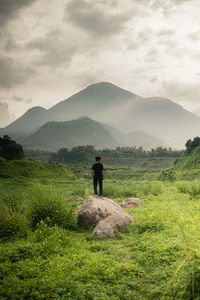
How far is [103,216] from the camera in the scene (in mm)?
10289

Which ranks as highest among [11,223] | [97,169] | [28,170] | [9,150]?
[9,150]

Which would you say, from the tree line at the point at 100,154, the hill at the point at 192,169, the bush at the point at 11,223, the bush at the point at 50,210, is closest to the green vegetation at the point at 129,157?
the tree line at the point at 100,154

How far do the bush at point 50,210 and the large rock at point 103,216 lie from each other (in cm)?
60

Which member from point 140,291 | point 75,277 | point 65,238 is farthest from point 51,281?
point 65,238

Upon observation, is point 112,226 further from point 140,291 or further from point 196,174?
point 196,174

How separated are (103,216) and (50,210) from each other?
7.76 ft

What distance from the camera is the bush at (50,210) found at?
9.64m

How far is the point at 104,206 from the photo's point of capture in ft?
34.9

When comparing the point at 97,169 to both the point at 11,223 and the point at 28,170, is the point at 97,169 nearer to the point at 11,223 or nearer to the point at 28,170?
the point at 11,223

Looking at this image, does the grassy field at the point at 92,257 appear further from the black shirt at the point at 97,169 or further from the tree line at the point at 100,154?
the tree line at the point at 100,154

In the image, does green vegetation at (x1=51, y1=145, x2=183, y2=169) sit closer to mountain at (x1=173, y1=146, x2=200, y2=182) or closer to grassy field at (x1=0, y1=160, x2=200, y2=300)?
mountain at (x1=173, y1=146, x2=200, y2=182)

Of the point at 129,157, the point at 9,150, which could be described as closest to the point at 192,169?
the point at 9,150

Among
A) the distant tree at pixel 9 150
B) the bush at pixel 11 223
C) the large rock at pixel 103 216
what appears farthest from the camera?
the distant tree at pixel 9 150

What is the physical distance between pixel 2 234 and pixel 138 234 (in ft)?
16.4
